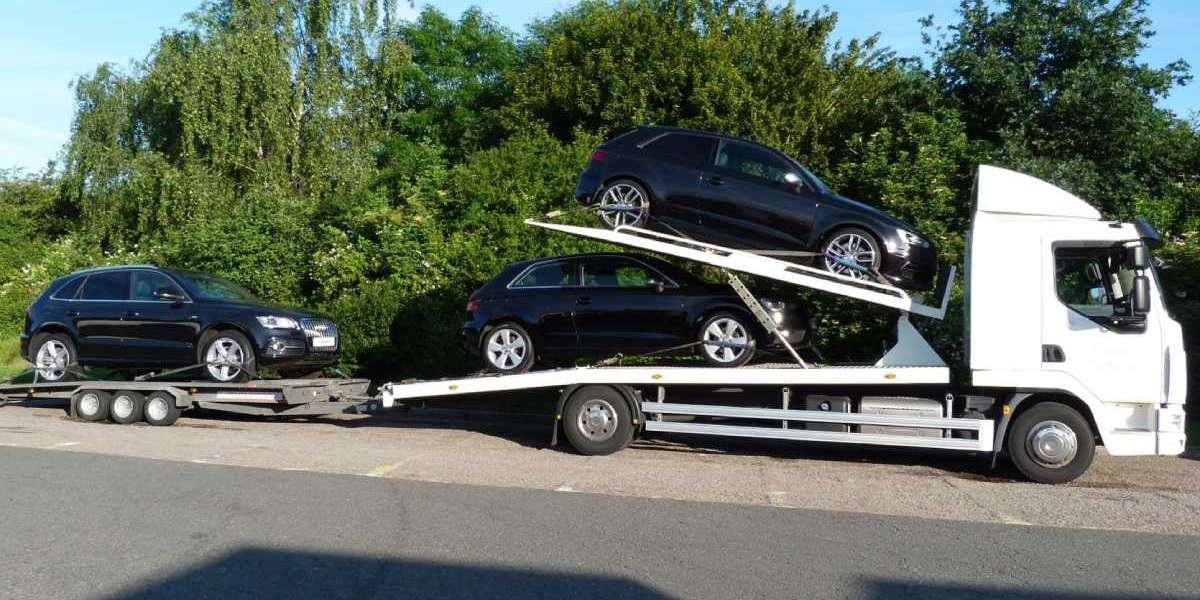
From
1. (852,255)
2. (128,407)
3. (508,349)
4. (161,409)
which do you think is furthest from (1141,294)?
(128,407)

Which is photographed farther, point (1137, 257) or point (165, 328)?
point (165, 328)

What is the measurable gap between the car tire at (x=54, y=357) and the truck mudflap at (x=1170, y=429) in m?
13.0

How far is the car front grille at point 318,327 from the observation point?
43.6 ft

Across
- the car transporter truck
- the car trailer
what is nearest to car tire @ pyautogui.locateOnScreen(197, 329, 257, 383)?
the car trailer

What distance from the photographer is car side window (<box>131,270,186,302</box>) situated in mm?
13320

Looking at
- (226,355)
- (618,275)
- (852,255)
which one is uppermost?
(852,255)

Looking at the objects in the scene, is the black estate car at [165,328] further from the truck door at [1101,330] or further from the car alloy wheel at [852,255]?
the truck door at [1101,330]

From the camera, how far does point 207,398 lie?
1312cm

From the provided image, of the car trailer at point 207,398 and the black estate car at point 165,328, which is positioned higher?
the black estate car at point 165,328

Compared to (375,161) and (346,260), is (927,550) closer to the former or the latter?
(346,260)

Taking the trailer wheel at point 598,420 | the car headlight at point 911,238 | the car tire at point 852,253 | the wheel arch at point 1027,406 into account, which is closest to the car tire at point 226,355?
the trailer wheel at point 598,420

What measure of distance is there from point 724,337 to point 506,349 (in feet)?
8.08

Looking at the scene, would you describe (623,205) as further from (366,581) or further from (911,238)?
(366,581)

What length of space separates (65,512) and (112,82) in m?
22.7
